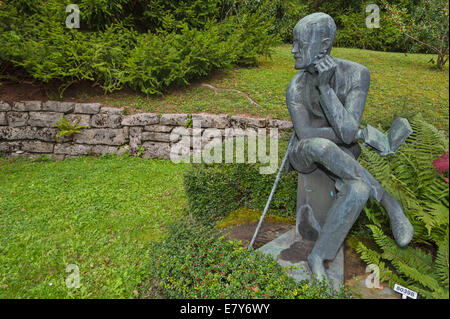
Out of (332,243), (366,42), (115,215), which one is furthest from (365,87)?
(366,42)

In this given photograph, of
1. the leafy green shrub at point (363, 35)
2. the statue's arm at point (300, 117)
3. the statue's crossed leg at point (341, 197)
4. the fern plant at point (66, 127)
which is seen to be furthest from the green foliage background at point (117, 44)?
the leafy green shrub at point (363, 35)

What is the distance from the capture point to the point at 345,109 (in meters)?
2.20

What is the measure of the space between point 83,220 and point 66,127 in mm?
3236

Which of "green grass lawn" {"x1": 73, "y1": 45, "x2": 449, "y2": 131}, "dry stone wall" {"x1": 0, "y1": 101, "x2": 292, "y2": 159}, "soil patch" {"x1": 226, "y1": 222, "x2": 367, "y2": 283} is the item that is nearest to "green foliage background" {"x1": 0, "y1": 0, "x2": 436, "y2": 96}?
"green grass lawn" {"x1": 73, "y1": 45, "x2": 449, "y2": 131}

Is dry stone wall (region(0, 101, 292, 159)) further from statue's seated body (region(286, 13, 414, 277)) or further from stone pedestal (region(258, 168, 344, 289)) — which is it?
statue's seated body (region(286, 13, 414, 277))

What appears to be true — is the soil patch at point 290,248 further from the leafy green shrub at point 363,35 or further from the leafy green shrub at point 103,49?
the leafy green shrub at point 363,35

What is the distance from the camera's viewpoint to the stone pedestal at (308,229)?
2.41 meters

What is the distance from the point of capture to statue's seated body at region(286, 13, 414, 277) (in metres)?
2.11

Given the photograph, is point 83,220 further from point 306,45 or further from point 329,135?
point 306,45

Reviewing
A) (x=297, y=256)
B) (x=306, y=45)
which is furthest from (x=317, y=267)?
(x=306, y=45)

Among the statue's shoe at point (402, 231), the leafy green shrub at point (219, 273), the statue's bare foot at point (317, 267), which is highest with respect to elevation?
the statue's shoe at point (402, 231)

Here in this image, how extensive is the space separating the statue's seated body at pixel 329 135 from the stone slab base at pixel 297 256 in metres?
0.13

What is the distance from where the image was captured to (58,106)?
6633 millimetres
